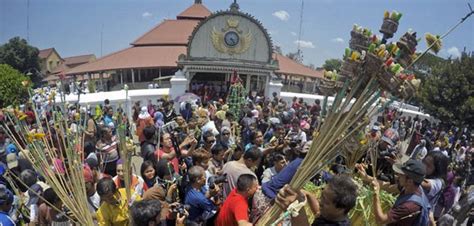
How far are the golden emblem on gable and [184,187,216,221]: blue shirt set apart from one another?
1981 cm

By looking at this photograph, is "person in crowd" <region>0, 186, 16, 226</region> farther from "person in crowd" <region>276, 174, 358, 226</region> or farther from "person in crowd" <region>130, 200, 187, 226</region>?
"person in crowd" <region>276, 174, 358, 226</region>

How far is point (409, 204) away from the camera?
292 cm

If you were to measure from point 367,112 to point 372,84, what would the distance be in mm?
217

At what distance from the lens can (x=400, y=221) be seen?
294 cm

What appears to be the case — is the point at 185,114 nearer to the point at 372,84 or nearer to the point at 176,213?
the point at 176,213

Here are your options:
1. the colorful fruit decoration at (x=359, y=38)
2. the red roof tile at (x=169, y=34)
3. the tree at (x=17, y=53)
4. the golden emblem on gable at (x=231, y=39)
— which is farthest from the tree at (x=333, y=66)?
the tree at (x=17, y=53)

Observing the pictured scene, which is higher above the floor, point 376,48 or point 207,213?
point 376,48

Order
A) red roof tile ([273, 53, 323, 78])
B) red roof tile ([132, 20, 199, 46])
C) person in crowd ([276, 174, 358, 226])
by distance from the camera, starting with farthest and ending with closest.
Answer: red roof tile ([132, 20, 199, 46])
red roof tile ([273, 53, 323, 78])
person in crowd ([276, 174, 358, 226])

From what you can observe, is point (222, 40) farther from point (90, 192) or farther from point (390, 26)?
point (390, 26)

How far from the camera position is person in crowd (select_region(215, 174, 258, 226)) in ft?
9.37

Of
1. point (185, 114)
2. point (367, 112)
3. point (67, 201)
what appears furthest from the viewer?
point (185, 114)

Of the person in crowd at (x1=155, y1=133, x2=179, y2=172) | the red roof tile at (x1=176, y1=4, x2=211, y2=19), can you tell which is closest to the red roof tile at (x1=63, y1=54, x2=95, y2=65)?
the red roof tile at (x1=176, y1=4, x2=211, y2=19)

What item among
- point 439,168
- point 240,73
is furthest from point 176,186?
point 240,73

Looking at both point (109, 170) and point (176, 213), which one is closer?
point (176, 213)
